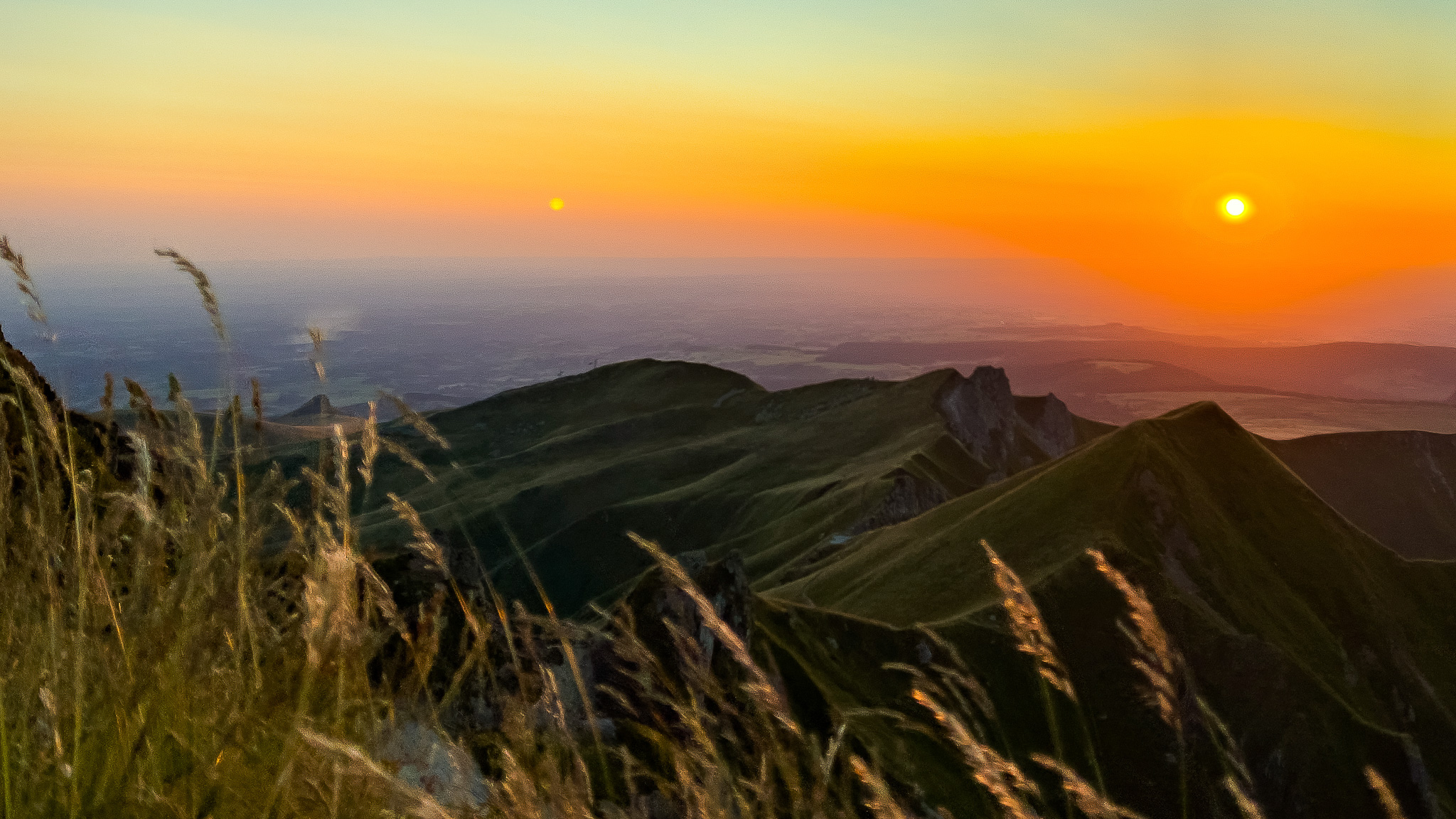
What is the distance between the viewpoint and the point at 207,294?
3730 mm

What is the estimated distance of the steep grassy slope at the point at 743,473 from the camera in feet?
365

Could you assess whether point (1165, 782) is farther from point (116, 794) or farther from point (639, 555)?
point (639, 555)

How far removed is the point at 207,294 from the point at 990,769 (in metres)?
3.33

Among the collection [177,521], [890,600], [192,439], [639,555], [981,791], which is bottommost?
[639,555]

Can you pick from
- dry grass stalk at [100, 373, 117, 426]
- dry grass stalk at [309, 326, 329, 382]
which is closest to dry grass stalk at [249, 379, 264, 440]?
dry grass stalk at [309, 326, 329, 382]

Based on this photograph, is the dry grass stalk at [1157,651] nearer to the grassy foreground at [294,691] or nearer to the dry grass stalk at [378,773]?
the grassy foreground at [294,691]

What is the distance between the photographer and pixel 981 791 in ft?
11.6

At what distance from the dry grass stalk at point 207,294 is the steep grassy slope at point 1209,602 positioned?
137 feet

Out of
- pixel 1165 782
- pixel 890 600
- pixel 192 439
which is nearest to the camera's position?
pixel 192 439

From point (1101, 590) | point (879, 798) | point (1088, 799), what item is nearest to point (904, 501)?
point (1101, 590)

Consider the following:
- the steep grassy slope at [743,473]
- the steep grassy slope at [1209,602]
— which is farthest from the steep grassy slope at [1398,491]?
the steep grassy slope at [1209,602]

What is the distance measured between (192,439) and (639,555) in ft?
402

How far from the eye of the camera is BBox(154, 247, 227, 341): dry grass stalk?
3.68 metres

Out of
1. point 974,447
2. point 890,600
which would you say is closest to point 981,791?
point 890,600
